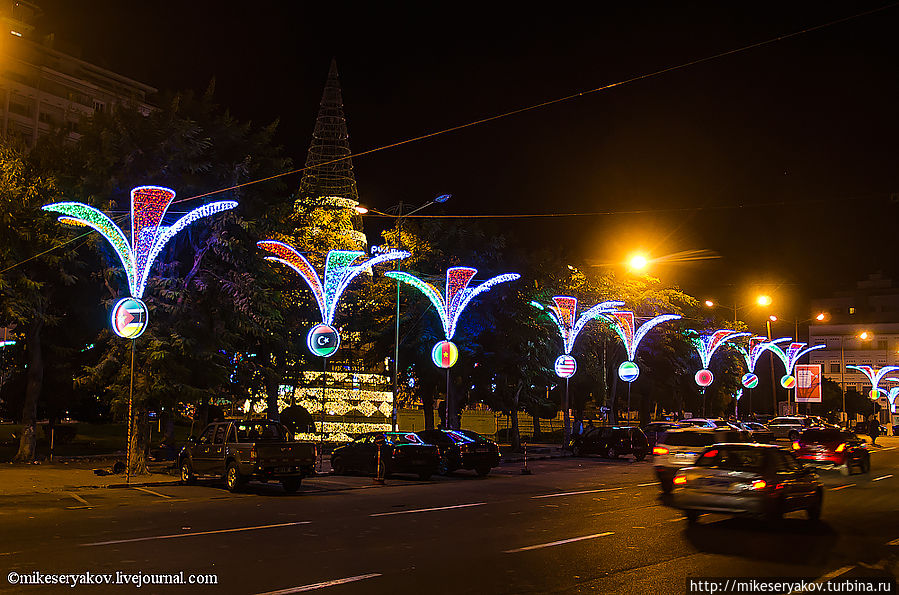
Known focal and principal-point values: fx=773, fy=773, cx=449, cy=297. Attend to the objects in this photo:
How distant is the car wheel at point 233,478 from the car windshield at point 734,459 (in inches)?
485

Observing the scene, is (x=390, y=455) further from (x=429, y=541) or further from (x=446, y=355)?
(x=429, y=541)

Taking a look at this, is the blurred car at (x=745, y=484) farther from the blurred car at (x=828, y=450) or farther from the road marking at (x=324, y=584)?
the blurred car at (x=828, y=450)

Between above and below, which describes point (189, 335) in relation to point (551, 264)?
below

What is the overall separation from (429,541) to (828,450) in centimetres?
1927

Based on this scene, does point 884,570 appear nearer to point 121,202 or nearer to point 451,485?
point 451,485

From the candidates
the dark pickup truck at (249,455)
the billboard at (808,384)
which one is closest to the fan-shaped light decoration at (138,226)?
the dark pickup truck at (249,455)

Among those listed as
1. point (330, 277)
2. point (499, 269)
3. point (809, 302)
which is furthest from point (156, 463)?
point (809, 302)

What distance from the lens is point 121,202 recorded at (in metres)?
26.7

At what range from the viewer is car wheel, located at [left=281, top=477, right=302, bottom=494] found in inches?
821

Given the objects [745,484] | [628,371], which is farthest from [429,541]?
[628,371]

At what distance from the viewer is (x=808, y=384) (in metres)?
47.5

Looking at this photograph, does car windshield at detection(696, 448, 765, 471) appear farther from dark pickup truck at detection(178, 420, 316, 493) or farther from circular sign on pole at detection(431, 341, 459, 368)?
circular sign on pole at detection(431, 341, 459, 368)

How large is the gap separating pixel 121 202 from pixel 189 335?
515cm

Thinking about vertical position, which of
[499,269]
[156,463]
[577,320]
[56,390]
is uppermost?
[499,269]
